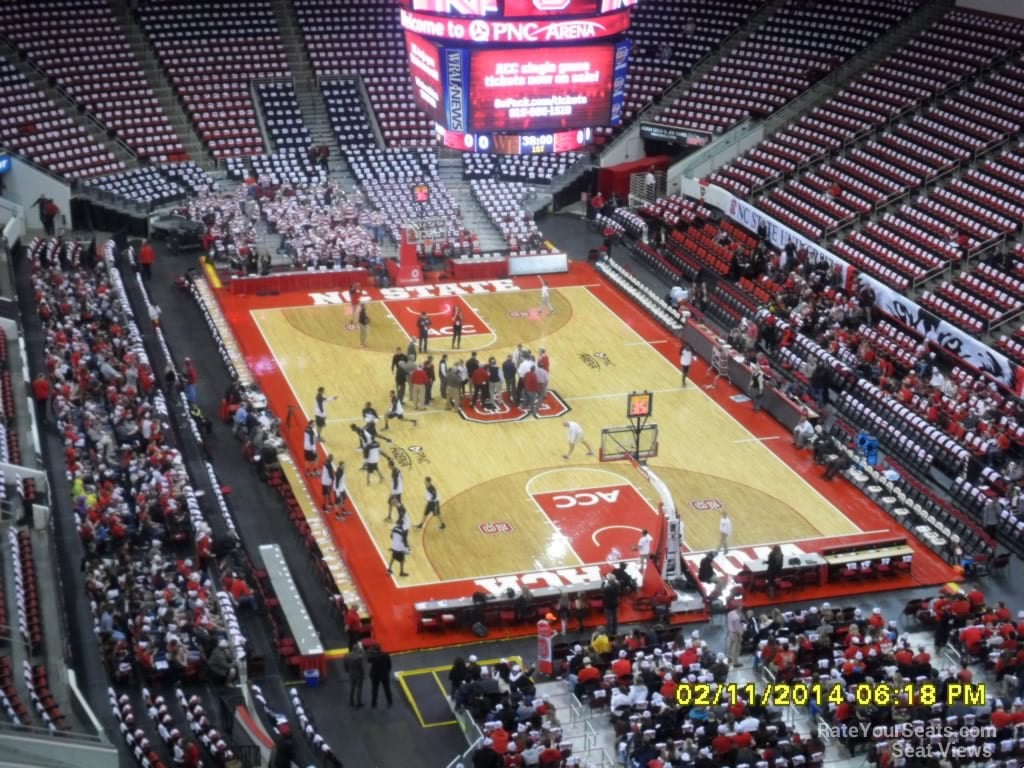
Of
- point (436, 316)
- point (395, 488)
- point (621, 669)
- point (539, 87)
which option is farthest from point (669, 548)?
point (436, 316)

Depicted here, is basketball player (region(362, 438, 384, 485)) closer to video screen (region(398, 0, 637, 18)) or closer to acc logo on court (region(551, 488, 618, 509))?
acc logo on court (region(551, 488, 618, 509))

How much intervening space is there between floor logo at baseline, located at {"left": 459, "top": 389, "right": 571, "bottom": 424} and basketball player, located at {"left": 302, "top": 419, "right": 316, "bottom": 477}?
4688mm

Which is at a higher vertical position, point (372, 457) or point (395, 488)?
point (395, 488)

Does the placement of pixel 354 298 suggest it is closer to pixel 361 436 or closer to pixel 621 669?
pixel 361 436

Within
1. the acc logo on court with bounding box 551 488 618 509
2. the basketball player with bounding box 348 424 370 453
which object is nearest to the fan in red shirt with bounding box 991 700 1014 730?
the acc logo on court with bounding box 551 488 618 509

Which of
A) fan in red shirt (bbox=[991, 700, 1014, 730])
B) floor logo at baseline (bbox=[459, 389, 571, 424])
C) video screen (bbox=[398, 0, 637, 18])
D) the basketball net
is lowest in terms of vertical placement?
floor logo at baseline (bbox=[459, 389, 571, 424])

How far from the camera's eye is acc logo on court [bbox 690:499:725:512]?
36.2 m

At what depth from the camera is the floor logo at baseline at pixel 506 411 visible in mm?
40844

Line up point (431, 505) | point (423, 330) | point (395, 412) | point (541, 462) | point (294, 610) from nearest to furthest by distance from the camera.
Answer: point (294, 610), point (431, 505), point (541, 462), point (395, 412), point (423, 330)

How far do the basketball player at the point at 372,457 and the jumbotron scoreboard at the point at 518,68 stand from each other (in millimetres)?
8596

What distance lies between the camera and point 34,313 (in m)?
45.0

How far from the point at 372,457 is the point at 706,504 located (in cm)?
739

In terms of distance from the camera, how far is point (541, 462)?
3831 cm

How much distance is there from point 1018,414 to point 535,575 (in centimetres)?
1277
